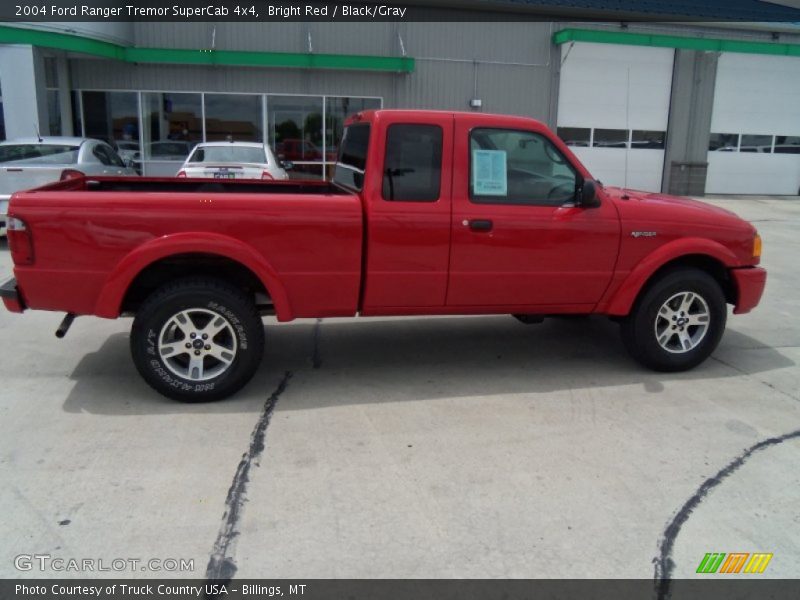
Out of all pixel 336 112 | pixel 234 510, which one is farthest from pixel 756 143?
pixel 234 510

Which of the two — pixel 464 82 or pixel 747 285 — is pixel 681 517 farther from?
pixel 464 82

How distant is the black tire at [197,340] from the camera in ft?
14.8

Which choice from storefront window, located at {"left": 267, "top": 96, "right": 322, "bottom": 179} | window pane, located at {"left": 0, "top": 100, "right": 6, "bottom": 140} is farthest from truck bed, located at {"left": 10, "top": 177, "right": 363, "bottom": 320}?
storefront window, located at {"left": 267, "top": 96, "right": 322, "bottom": 179}

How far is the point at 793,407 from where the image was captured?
4.83 metres

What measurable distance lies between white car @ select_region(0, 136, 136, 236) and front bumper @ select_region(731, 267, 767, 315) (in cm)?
839

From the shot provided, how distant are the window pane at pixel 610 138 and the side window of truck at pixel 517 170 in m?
17.0

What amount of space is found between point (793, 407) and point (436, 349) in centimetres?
269

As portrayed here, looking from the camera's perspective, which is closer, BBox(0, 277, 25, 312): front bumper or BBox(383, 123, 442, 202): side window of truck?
BBox(0, 277, 25, 312): front bumper

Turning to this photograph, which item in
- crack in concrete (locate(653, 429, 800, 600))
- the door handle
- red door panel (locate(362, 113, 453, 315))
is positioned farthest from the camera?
the door handle

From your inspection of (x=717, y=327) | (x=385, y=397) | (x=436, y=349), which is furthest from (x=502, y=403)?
(x=717, y=327)

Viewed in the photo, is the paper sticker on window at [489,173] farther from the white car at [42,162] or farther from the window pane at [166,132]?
the window pane at [166,132]

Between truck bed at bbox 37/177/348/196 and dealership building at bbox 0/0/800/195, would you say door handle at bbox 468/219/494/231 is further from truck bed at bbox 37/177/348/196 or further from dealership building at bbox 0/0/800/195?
dealership building at bbox 0/0/800/195

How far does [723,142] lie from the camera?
21.9m

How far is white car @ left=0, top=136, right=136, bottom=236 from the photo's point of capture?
387 inches
